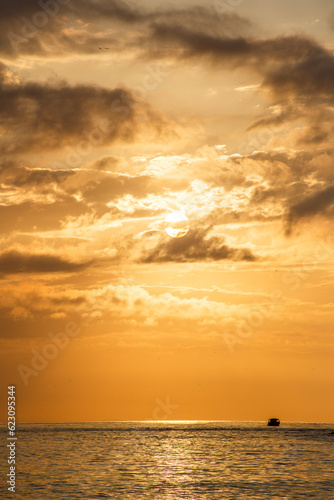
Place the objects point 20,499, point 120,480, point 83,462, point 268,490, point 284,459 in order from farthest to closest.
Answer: point 284,459 → point 83,462 → point 120,480 → point 268,490 → point 20,499

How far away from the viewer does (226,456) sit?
456ft

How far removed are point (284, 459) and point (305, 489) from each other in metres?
48.8

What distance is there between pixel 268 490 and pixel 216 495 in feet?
27.5

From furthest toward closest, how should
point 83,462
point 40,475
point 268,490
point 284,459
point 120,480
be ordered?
point 284,459, point 83,462, point 40,475, point 120,480, point 268,490

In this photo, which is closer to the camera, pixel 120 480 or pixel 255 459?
pixel 120 480

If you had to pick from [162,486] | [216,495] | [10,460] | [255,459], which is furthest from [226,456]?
[216,495]

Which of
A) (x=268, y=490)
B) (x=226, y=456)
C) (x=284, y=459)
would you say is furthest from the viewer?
(x=226, y=456)

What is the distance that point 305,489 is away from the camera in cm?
8156

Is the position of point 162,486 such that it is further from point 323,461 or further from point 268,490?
point 323,461

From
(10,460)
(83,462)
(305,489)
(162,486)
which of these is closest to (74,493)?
(162,486)

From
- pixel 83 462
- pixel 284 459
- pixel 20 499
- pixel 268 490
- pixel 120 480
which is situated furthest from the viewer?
pixel 284 459

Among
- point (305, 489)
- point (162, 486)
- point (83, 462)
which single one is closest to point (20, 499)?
point (162, 486)

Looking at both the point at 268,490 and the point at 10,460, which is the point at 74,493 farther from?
the point at 10,460

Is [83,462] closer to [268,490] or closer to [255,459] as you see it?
[255,459]
